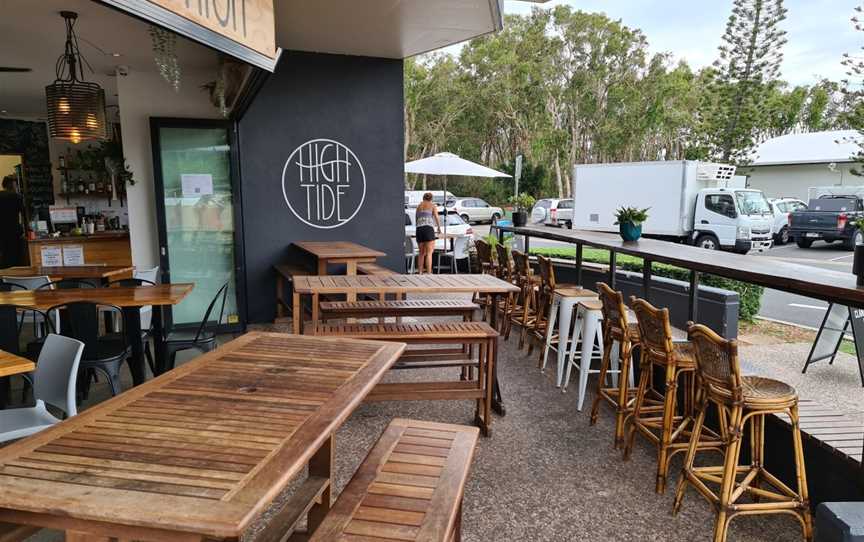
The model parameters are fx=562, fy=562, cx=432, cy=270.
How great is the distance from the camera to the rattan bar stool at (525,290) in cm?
548

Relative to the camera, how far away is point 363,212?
6.77 metres

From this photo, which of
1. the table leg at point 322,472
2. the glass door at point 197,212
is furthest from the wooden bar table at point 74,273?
the table leg at point 322,472

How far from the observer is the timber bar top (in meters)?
2.46

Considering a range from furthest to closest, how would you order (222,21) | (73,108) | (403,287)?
1. (73,108)
2. (403,287)
3. (222,21)

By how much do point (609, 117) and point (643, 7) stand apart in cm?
502

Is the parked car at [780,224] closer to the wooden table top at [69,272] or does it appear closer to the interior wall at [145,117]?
the interior wall at [145,117]

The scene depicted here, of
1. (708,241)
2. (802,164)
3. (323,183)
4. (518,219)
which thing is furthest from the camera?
(802,164)

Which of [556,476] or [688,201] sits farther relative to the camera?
[688,201]

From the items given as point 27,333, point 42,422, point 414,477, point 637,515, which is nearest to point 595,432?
point 637,515

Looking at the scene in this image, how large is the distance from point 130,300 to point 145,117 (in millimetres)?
3005

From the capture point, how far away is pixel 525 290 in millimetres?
5527

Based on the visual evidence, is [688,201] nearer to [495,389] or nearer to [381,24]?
[381,24]

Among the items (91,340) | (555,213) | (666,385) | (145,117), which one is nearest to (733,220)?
(555,213)

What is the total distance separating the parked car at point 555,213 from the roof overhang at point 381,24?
57.2 feet
